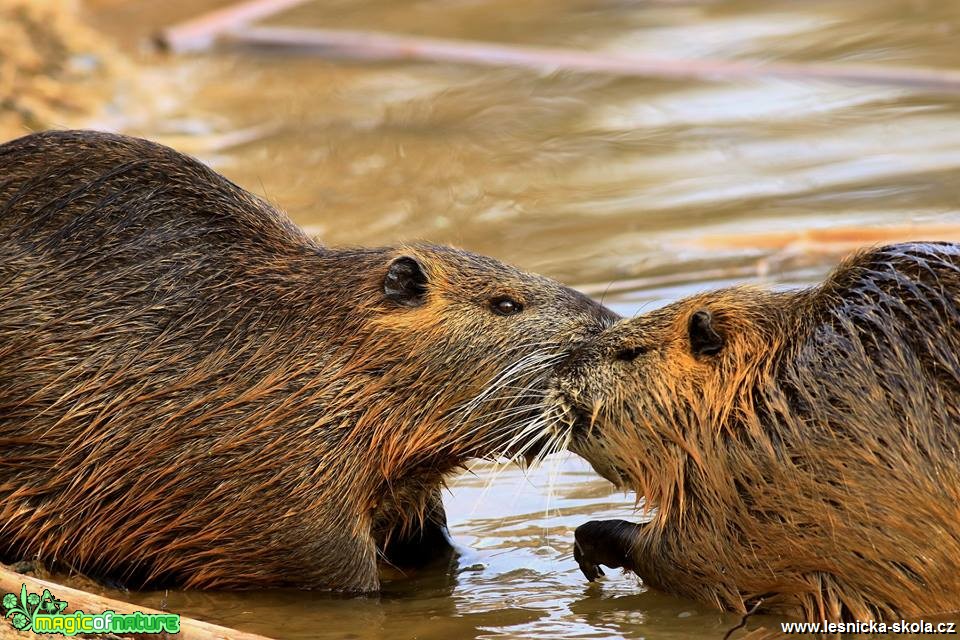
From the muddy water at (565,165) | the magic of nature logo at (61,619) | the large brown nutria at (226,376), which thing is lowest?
the magic of nature logo at (61,619)

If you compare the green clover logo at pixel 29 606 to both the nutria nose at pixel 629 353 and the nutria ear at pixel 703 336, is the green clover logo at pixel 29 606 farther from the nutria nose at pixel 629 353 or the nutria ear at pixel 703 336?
the nutria ear at pixel 703 336

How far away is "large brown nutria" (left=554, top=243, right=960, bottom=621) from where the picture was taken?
4473mm

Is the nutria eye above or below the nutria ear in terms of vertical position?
below

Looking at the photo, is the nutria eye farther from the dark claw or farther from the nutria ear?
the dark claw

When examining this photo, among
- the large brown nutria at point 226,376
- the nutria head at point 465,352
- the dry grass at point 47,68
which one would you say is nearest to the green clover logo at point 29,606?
the large brown nutria at point 226,376

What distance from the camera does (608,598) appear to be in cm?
489

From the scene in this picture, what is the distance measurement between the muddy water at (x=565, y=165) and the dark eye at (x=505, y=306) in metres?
0.76

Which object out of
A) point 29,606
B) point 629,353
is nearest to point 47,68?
point 629,353

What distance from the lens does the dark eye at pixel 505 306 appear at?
5320mm

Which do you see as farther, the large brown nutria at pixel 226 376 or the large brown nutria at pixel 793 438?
the large brown nutria at pixel 226 376

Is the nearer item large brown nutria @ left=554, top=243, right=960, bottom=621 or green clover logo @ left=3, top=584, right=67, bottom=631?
green clover logo @ left=3, top=584, right=67, bottom=631

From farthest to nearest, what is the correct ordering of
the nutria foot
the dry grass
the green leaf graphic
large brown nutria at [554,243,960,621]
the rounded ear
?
the dry grass → the rounded ear → the nutria foot → large brown nutria at [554,243,960,621] → the green leaf graphic

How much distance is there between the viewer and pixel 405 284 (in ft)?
17.4

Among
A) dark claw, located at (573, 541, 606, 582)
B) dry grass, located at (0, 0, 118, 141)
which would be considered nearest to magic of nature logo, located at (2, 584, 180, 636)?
dark claw, located at (573, 541, 606, 582)
